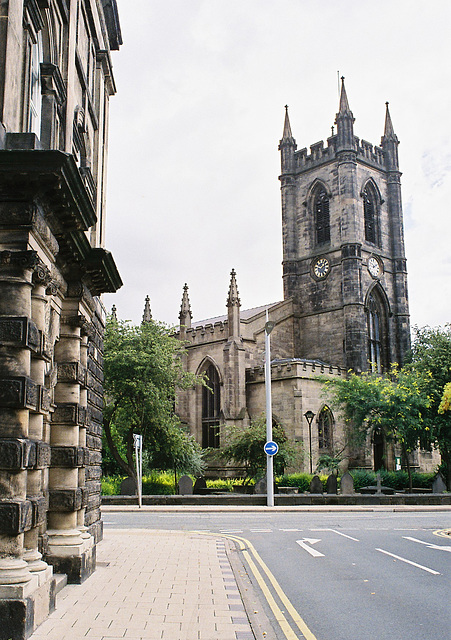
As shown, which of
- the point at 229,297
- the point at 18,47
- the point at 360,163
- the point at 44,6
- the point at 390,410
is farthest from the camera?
the point at 360,163

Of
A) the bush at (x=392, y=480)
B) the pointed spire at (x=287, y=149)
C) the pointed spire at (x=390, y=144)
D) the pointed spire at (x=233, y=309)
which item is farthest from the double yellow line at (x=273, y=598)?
the pointed spire at (x=390, y=144)

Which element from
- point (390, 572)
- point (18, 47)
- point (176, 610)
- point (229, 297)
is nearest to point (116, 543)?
point (390, 572)

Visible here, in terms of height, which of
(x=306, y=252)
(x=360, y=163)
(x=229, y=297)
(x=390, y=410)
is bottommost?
(x=390, y=410)

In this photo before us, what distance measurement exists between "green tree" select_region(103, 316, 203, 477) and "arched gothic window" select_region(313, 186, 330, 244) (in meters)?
18.3

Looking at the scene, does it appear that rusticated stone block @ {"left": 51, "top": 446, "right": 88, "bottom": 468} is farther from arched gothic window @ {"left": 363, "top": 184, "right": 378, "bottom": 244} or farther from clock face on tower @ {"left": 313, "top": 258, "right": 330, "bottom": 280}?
arched gothic window @ {"left": 363, "top": 184, "right": 378, "bottom": 244}

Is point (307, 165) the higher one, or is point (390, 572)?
point (307, 165)

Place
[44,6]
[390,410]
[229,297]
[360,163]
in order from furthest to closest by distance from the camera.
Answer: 1. [360,163]
2. [229,297]
3. [390,410]
4. [44,6]

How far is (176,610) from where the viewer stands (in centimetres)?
753

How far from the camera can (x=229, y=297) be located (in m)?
43.8

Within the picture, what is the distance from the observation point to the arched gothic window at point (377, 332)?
47.2m

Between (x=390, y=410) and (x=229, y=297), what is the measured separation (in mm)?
14378

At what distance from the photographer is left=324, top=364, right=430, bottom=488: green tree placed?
109 ft

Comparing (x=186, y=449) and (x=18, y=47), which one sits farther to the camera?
(x=186, y=449)

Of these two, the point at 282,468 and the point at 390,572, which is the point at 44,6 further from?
the point at 282,468
